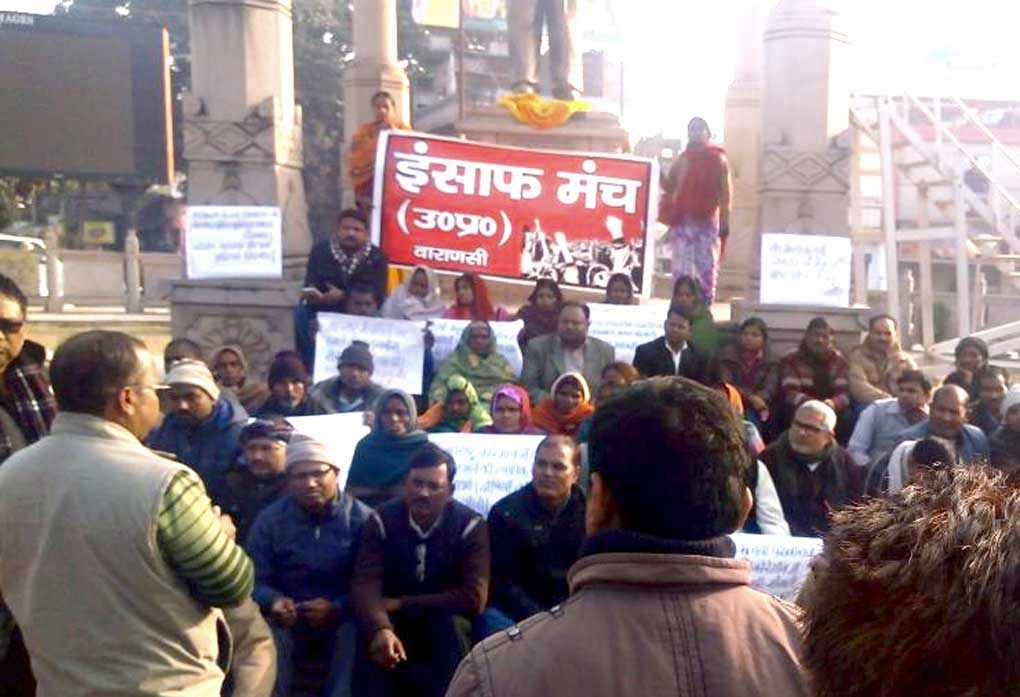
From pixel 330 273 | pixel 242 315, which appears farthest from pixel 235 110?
pixel 330 273

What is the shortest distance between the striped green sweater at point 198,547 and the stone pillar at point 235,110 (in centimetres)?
661

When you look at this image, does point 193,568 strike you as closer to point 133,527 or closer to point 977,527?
point 133,527

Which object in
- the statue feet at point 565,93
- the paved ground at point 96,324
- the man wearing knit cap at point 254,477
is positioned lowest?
the man wearing knit cap at point 254,477

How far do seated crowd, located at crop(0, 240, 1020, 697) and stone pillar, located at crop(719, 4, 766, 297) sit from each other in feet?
16.2

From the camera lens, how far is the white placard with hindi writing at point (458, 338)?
807cm

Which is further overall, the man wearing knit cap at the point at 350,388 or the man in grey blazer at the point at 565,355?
the man in grey blazer at the point at 565,355

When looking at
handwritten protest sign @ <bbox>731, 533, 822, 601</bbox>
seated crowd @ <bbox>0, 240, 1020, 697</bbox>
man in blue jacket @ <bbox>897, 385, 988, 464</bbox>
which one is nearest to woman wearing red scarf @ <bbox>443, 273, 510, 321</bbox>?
seated crowd @ <bbox>0, 240, 1020, 697</bbox>

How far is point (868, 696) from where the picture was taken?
128cm

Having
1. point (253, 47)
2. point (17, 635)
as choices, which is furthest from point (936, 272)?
point (17, 635)

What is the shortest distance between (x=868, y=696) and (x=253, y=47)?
8607 mm

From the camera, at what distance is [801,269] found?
8727 millimetres

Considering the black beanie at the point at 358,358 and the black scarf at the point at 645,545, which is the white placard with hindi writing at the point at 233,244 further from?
the black scarf at the point at 645,545

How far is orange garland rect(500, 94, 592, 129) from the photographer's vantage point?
12.0 metres

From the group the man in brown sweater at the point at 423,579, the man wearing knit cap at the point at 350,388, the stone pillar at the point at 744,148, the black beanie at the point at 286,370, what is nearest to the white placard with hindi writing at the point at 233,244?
the black beanie at the point at 286,370
